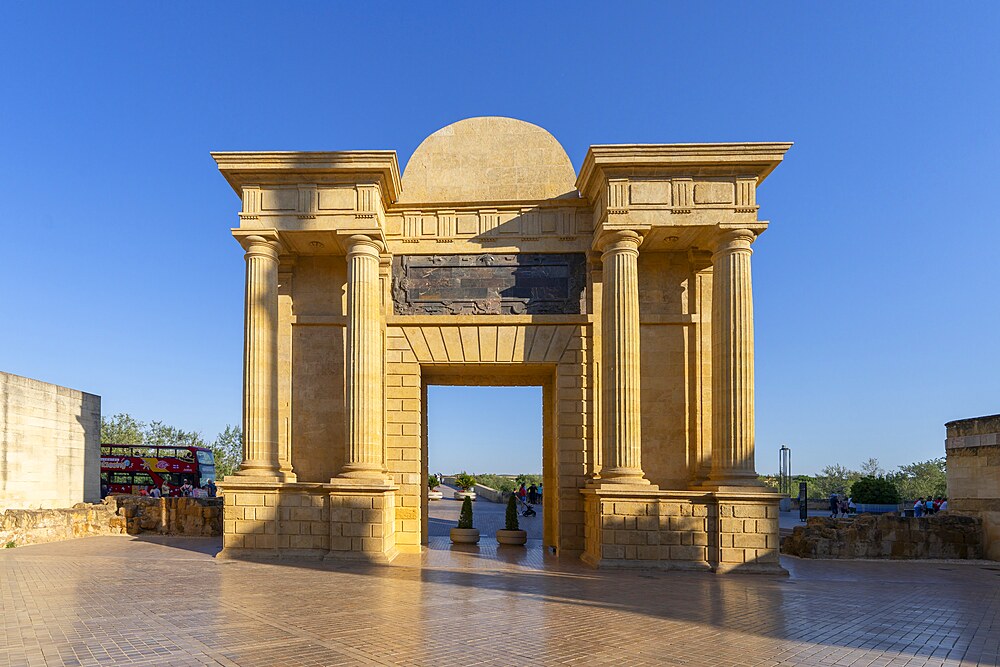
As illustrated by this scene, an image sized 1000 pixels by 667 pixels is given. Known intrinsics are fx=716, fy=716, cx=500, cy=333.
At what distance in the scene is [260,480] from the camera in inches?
599

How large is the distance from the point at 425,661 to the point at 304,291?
1189 centimetres

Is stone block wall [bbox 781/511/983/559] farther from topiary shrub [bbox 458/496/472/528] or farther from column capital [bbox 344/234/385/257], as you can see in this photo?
column capital [bbox 344/234/385/257]

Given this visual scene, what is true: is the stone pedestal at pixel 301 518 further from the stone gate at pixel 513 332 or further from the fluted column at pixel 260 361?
the fluted column at pixel 260 361

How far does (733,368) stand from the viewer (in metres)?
15.0

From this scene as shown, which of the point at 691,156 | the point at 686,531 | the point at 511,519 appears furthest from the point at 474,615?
the point at 691,156

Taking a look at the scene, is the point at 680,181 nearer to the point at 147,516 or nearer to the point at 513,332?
the point at 513,332

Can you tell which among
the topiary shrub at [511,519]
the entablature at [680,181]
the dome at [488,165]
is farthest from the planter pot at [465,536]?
the entablature at [680,181]

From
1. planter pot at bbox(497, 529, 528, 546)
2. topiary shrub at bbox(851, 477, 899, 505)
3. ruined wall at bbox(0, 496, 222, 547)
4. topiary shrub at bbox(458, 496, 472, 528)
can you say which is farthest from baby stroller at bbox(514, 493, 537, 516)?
ruined wall at bbox(0, 496, 222, 547)

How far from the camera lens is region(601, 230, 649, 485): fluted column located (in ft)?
48.7

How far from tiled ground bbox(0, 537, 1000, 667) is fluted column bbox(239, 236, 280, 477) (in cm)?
236

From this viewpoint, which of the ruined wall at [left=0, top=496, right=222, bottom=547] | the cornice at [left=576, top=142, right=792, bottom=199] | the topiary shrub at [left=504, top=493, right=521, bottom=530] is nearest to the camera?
the cornice at [left=576, top=142, right=792, bottom=199]

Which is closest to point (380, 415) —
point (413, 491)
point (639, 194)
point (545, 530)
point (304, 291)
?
point (413, 491)

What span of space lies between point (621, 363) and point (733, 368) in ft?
7.60

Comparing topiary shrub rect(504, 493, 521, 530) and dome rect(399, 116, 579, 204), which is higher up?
dome rect(399, 116, 579, 204)
